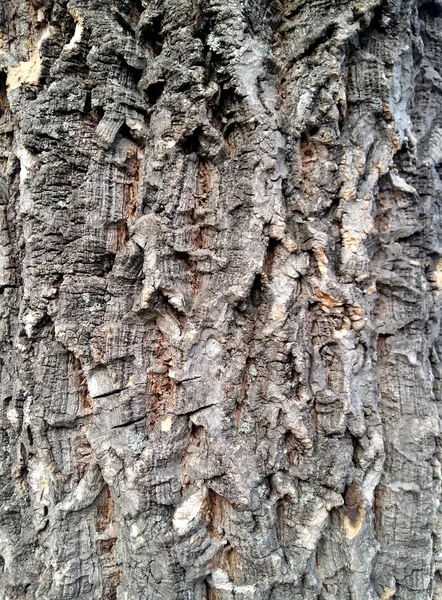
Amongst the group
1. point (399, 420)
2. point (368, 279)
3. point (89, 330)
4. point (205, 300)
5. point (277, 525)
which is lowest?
point (277, 525)

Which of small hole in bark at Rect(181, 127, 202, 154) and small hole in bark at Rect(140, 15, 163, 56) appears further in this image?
small hole in bark at Rect(140, 15, 163, 56)

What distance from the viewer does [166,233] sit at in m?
1.94

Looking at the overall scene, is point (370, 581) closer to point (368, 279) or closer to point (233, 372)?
point (233, 372)

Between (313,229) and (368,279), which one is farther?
(368,279)

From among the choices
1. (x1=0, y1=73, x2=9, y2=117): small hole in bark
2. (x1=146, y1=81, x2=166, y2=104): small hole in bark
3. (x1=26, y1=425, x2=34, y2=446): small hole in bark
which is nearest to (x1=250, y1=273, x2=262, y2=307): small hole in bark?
(x1=146, y1=81, x2=166, y2=104): small hole in bark

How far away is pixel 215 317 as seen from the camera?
1.94 m

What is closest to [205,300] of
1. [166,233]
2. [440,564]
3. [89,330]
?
[166,233]

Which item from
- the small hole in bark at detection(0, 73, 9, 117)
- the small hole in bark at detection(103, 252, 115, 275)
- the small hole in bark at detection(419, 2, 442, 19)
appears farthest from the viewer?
the small hole in bark at detection(419, 2, 442, 19)

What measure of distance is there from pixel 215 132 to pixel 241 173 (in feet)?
0.89

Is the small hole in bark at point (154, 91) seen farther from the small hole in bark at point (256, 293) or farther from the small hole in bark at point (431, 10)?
the small hole in bark at point (431, 10)

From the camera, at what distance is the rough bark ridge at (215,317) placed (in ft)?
6.32

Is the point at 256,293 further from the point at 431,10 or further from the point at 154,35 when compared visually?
the point at 431,10

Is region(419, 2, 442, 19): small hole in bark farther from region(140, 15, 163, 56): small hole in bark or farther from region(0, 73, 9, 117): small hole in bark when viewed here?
region(0, 73, 9, 117): small hole in bark

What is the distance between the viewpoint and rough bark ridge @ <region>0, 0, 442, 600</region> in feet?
6.32
